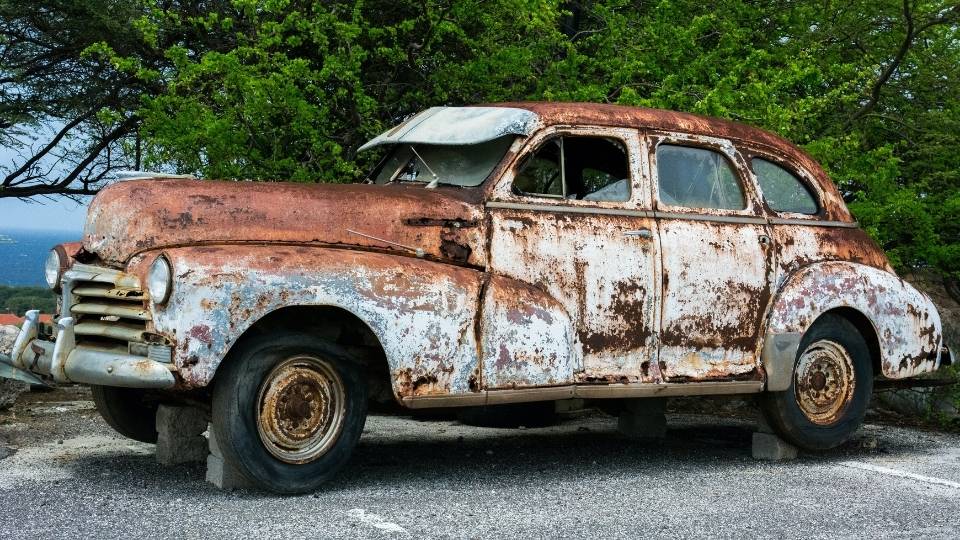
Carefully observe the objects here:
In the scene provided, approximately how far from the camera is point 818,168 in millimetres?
8266

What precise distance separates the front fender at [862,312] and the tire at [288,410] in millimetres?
2788

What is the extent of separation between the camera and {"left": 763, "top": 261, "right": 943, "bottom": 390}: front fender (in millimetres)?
7527

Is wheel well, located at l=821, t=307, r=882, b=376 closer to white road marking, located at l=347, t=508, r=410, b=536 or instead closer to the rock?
white road marking, located at l=347, t=508, r=410, b=536

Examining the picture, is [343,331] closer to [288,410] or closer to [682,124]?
[288,410]

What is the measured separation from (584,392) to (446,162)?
5.28ft

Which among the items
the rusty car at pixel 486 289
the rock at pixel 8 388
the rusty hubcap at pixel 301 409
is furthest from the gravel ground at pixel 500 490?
the rusty car at pixel 486 289

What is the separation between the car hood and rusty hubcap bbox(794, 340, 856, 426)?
2.47m

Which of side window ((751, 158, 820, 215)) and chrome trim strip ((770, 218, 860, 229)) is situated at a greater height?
side window ((751, 158, 820, 215))

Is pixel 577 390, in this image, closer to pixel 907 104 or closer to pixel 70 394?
pixel 70 394

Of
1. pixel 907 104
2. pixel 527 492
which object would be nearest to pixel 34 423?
pixel 527 492

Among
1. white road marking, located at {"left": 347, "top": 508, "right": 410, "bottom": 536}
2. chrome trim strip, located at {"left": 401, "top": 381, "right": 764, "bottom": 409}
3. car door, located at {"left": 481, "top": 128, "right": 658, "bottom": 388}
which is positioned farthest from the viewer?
car door, located at {"left": 481, "top": 128, "right": 658, "bottom": 388}

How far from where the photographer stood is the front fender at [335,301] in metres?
5.73

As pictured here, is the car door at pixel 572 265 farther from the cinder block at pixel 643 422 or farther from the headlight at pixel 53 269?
the headlight at pixel 53 269

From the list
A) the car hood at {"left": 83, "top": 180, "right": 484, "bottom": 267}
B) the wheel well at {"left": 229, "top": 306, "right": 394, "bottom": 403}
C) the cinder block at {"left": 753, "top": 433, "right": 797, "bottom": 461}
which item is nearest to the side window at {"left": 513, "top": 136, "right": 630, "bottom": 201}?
the car hood at {"left": 83, "top": 180, "right": 484, "bottom": 267}
